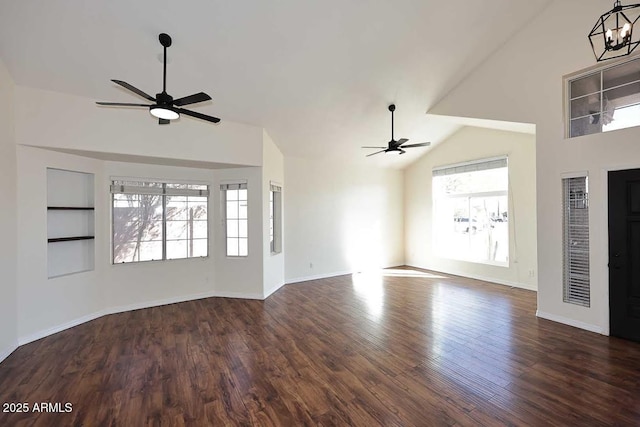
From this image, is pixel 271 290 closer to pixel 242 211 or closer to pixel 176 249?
pixel 242 211

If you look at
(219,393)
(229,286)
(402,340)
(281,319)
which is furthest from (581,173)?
(229,286)

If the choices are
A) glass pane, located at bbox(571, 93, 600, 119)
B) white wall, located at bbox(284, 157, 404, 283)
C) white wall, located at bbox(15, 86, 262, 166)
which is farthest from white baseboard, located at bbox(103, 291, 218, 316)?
glass pane, located at bbox(571, 93, 600, 119)

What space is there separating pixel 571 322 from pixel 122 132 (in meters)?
6.69

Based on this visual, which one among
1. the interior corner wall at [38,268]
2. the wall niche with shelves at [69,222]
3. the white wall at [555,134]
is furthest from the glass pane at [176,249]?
the white wall at [555,134]

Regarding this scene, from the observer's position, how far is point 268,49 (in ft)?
11.6

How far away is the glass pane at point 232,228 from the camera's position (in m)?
5.32

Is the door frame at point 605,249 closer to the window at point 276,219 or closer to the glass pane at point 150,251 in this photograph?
the window at point 276,219

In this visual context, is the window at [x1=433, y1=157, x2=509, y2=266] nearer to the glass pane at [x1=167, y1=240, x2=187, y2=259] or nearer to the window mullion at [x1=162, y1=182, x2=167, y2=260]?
the glass pane at [x1=167, y1=240, x2=187, y2=259]

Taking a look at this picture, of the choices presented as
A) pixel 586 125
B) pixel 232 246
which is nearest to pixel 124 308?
pixel 232 246

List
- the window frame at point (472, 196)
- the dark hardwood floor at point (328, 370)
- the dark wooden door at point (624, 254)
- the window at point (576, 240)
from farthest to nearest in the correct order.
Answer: the window frame at point (472, 196), the window at point (576, 240), the dark wooden door at point (624, 254), the dark hardwood floor at point (328, 370)

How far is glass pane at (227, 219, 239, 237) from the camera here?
5320 millimetres

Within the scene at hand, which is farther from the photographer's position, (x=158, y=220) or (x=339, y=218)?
(x=339, y=218)

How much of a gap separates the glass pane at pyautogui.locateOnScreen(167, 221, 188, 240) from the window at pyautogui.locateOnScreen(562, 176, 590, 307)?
596 cm

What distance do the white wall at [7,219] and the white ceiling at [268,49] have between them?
34cm
